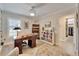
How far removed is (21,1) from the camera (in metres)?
1.67

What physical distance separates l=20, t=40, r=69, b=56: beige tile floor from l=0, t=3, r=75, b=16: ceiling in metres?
0.51

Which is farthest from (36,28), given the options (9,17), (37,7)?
(9,17)

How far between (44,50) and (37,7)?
68 cm

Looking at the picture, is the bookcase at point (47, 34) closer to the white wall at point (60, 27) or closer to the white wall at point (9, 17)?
the white wall at point (60, 27)

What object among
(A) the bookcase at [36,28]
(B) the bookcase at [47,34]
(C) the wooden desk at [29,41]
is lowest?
(C) the wooden desk at [29,41]

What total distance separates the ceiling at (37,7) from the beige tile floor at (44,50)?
51cm

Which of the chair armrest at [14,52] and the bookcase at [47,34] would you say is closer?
the chair armrest at [14,52]

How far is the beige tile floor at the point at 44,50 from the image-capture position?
5.46 feet

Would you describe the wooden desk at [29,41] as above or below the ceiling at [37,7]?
below

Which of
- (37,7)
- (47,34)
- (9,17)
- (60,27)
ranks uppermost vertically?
(37,7)

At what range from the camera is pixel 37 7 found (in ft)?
5.50

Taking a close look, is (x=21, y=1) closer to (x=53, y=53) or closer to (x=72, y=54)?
(x=53, y=53)

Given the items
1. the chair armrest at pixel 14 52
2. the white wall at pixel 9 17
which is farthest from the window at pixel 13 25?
the chair armrest at pixel 14 52

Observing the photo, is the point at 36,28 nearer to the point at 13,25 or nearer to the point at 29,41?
the point at 29,41
